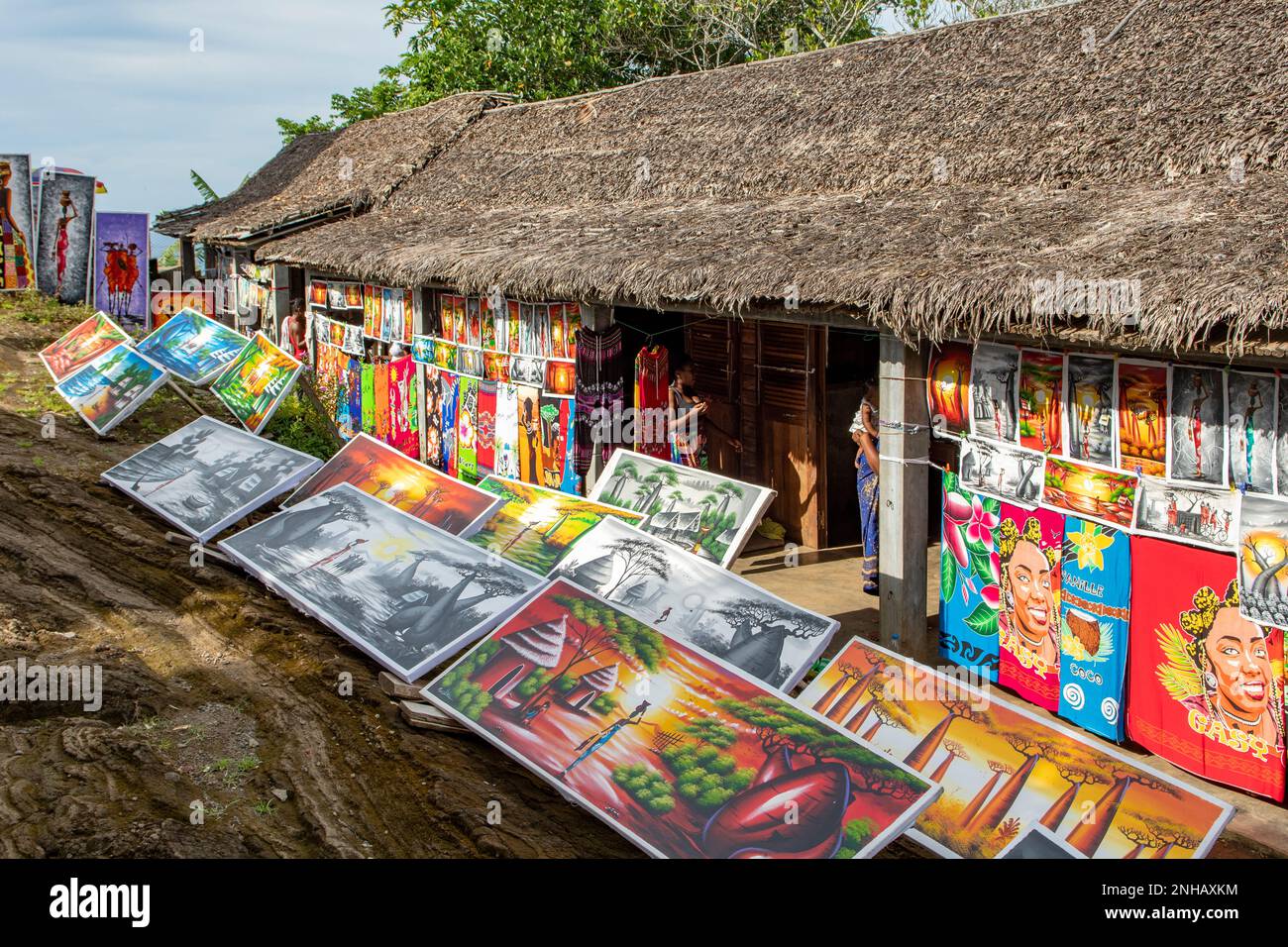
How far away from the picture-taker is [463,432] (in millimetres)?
14180

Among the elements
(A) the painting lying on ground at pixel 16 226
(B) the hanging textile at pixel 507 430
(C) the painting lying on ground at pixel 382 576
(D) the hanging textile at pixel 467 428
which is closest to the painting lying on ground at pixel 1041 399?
(C) the painting lying on ground at pixel 382 576

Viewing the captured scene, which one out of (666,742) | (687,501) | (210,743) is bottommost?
(210,743)

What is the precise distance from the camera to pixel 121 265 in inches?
857

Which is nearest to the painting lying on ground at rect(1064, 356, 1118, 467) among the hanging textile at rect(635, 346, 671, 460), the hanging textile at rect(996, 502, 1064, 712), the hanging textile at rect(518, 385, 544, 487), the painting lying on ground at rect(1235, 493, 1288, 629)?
the hanging textile at rect(996, 502, 1064, 712)

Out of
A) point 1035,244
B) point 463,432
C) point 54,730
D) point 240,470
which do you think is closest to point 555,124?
point 463,432

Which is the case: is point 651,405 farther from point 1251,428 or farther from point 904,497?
point 1251,428

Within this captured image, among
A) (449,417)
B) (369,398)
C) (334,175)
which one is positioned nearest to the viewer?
(449,417)

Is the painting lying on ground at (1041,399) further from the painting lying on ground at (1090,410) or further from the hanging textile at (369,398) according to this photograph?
the hanging textile at (369,398)

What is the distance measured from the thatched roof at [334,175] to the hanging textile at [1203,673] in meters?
14.0

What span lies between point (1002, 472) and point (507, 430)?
255 inches

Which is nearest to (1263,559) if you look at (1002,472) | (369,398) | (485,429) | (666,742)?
(1002,472)

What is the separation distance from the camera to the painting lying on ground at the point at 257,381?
13.0m

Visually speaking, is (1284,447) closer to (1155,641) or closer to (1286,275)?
(1286,275)

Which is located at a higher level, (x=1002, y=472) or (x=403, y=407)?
(x=403, y=407)
